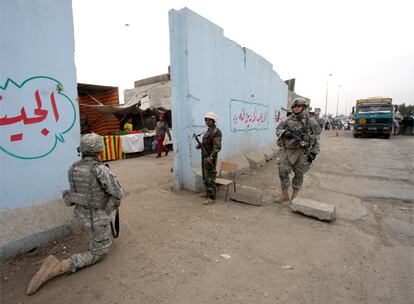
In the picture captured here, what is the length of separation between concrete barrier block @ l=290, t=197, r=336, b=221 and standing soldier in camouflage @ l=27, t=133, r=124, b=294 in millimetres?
2815

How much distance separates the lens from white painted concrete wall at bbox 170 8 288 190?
474 centimetres

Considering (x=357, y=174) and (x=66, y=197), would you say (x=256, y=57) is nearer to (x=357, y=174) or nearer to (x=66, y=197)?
(x=357, y=174)

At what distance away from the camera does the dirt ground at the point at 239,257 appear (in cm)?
211

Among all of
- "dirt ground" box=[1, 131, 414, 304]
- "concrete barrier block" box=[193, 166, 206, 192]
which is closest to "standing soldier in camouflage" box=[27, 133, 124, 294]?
"dirt ground" box=[1, 131, 414, 304]

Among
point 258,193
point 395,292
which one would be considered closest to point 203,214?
point 258,193

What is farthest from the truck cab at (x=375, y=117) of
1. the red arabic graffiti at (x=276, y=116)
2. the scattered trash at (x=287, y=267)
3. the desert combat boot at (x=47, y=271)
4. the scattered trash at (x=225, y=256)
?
the desert combat boot at (x=47, y=271)

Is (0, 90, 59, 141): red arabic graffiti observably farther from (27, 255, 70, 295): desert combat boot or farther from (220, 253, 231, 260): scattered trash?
(220, 253, 231, 260): scattered trash

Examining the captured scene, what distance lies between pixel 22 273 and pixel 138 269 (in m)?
1.15

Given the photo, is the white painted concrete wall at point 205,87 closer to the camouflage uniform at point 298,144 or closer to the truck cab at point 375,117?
the camouflage uniform at point 298,144

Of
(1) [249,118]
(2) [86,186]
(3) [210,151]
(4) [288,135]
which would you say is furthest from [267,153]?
(2) [86,186]

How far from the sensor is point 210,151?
4.43 m

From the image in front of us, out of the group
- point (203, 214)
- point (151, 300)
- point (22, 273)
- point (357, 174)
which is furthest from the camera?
point (357, 174)

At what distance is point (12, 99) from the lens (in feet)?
8.27

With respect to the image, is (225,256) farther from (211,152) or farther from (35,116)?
(35,116)
